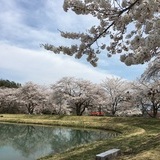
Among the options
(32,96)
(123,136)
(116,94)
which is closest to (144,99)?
(116,94)

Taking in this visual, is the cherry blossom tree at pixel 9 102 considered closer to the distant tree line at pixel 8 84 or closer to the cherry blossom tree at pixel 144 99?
the distant tree line at pixel 8 84

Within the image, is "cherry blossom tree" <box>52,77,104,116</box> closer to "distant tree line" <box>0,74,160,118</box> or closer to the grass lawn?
"distant tree line" <box>0,74,160,118</box>

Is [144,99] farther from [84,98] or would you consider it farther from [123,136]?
[123,136]

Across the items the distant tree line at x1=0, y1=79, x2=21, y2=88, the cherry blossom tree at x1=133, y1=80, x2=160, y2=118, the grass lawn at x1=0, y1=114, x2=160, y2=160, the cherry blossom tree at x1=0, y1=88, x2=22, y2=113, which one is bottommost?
the grass lawn at x1=0, y1=114, x2=160, y2=160

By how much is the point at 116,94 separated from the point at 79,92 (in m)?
5.10

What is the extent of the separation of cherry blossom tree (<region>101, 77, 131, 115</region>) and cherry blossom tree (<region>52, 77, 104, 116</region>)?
125 cm

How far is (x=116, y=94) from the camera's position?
42938mm

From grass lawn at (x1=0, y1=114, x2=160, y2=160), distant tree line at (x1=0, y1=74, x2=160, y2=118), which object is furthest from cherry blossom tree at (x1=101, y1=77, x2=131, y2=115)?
grass lawn at (x1=0, y1=114, x2=160, y2=160)

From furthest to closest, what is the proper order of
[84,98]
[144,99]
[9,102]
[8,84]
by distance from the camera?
[8,84], [9,102], [84,98], [144,99]

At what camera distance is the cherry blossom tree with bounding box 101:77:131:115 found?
42375 mm

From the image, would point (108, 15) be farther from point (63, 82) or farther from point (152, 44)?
point (63, 82)

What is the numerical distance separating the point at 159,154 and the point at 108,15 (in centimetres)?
413

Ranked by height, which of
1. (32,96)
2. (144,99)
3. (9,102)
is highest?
(32,96)

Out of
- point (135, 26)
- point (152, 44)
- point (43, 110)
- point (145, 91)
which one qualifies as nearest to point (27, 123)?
point (145, 91)
